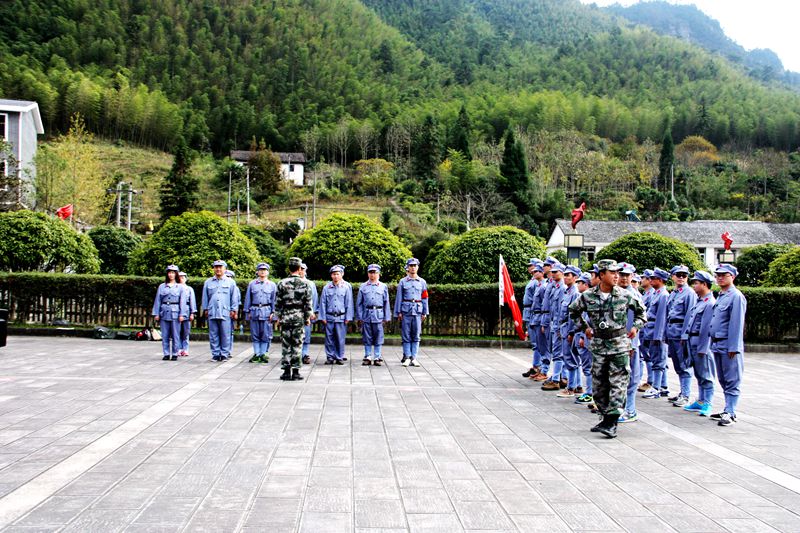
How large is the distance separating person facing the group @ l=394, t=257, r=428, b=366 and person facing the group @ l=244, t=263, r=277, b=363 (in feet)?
8.55

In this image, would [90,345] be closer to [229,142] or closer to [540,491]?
[540,491]

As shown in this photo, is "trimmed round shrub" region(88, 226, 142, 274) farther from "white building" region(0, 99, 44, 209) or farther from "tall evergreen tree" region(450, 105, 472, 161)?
"tall evergreen tree" region(450, 105, 472, 161)

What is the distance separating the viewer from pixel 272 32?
418ft

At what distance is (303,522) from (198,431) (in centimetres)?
281

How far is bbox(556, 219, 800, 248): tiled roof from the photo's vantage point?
Result: 5436 centimetres

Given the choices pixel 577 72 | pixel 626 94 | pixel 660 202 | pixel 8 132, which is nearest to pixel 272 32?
pixel 577 72

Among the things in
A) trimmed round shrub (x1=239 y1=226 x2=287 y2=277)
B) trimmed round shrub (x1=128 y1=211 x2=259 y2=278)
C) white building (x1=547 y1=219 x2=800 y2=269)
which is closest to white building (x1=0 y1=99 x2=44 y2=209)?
trimmed round shrub (x1=239 y1=226 x2=287 y2=277)

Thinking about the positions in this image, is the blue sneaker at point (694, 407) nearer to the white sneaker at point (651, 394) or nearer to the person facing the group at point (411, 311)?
the white sneaker at point (651, 394)

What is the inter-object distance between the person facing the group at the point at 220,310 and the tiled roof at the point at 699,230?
44797mm

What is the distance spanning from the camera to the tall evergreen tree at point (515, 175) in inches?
2441

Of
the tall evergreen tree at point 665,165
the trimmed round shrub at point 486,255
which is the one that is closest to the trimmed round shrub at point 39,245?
the trimmed round shrub at point 486,255

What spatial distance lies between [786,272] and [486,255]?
32.8ft

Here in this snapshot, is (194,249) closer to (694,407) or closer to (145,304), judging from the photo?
(145,304)

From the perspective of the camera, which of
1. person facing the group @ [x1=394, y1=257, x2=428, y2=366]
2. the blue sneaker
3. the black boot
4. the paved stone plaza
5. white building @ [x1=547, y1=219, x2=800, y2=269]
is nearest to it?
the paved stone plaza
